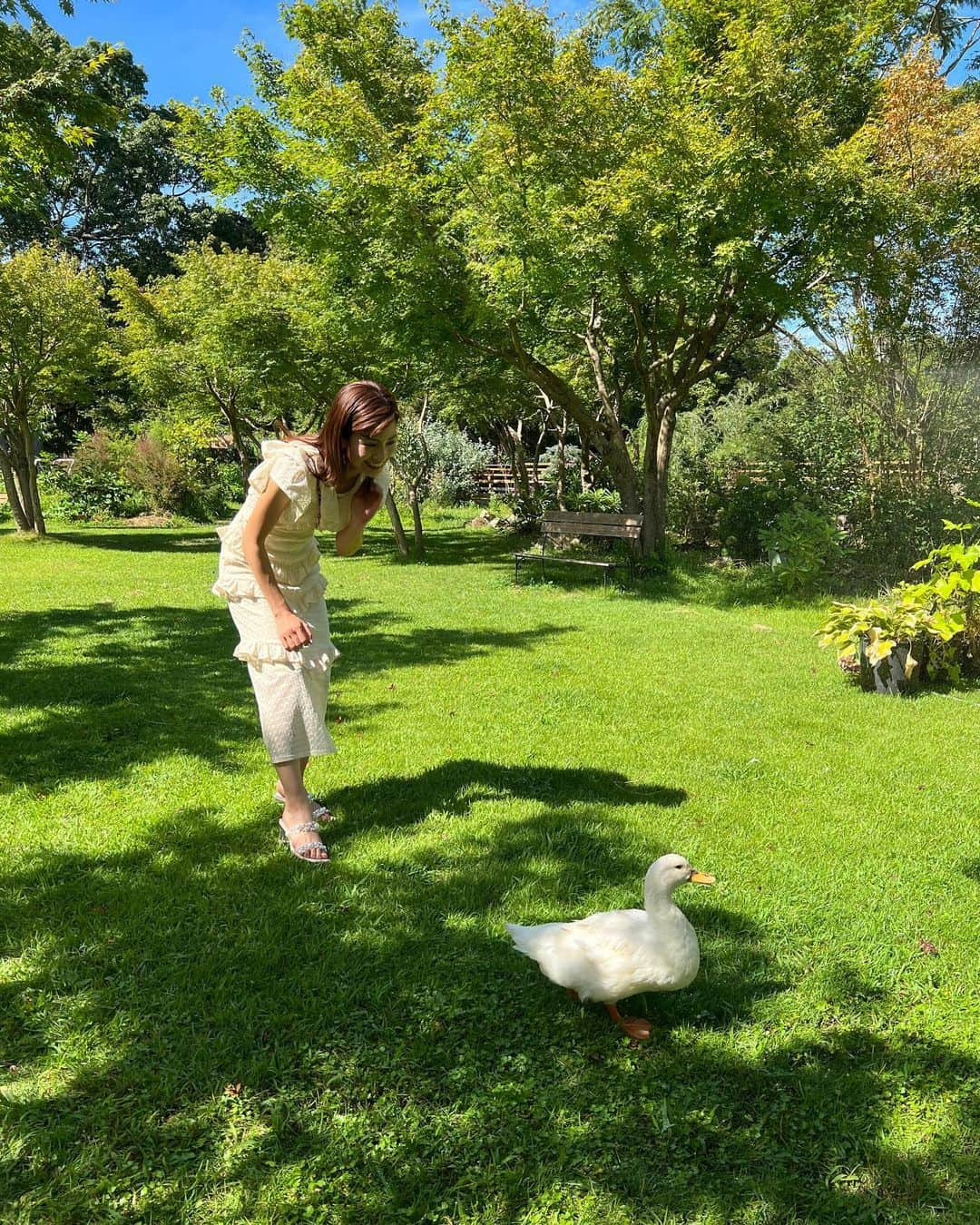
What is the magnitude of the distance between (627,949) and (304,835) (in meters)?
1.53

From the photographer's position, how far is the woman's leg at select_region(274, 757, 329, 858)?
3227 millimetres

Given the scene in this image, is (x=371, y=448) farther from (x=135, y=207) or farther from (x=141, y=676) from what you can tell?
(x=135, y=207)

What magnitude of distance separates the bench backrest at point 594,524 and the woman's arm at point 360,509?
840 cm

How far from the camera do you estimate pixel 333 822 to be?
3553 millimetres

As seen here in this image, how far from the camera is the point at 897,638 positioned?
19.2ft

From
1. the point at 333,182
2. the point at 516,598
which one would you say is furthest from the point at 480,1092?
the point at 333,182

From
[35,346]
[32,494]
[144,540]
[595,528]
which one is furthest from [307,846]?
[32,494]

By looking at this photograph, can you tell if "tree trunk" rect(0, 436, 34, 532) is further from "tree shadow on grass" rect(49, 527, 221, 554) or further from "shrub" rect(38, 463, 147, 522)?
"shrub" rect(38, 463, 147, 522)

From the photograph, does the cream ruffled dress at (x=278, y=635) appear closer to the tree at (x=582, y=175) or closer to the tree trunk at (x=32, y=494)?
the tree at (x=582, y=175)

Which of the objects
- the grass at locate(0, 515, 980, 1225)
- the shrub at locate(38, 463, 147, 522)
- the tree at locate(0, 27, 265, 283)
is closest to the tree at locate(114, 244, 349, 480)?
the shrub at locate(38, 463, 147, 522)

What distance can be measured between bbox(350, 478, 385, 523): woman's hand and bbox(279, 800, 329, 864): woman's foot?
127 centimetres

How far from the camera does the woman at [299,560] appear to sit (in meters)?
2.89

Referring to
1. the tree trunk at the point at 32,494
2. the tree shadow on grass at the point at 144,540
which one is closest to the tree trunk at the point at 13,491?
the tree trunk at the point at 32,494

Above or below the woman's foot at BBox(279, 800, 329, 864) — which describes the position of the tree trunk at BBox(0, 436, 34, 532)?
above
